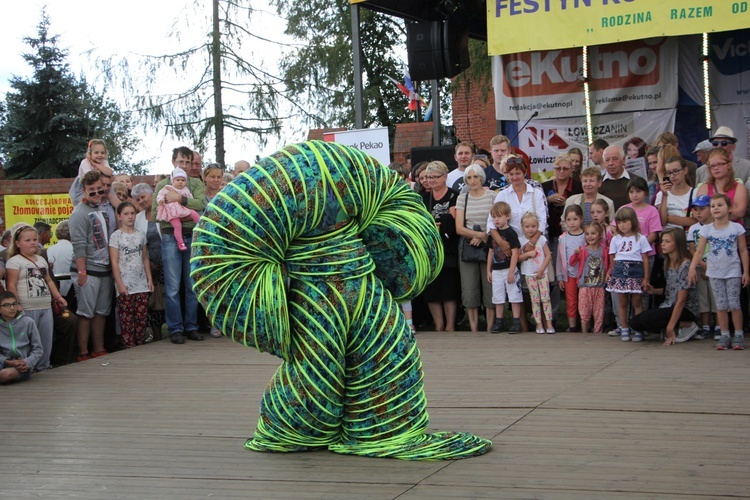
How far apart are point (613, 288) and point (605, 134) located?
199 inches

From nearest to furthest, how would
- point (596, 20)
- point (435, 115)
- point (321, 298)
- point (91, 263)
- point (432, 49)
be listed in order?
point (321, 298), point (91, 263), point (596, 20), point (432, 49), point (435, 115)

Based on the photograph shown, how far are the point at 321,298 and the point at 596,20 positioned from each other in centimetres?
722

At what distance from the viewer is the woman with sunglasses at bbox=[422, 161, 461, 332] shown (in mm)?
9820

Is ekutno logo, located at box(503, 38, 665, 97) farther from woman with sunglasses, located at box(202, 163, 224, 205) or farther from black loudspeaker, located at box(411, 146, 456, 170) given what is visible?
woman with sunglasses, located at box(202, 163, 224, 205)

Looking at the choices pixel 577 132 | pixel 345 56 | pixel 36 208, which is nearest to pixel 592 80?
pixel 577 132

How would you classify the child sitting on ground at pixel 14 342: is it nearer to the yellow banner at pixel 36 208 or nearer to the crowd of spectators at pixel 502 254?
the crowd of spectators at pixel 502 254

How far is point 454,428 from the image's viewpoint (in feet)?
18.4

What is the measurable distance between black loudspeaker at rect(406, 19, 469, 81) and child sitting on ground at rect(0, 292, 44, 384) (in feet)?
20.5

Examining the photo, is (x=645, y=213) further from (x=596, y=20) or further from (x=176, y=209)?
(x=176, y=209)

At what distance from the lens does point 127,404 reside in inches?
271

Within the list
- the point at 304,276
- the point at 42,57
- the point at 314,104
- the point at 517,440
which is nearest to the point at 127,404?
the point at 304,276

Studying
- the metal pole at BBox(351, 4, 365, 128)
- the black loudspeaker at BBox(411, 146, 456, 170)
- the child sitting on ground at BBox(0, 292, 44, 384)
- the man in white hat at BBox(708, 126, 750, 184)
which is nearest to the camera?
the child sitting on ground at BBox(0, 292, 44, 384)

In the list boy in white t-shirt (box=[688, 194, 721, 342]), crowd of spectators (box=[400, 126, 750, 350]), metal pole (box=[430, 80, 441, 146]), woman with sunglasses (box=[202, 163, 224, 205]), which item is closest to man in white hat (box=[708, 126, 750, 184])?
crowd of spectators (box=[400, 126, 750, 350])

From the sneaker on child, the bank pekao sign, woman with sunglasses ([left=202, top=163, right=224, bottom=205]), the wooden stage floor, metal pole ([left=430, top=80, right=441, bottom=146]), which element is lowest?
the wooden stage floor
